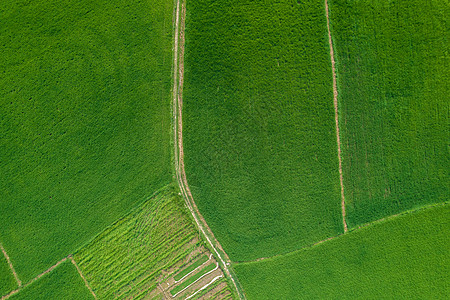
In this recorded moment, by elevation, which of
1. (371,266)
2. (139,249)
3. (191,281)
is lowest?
(371,266)

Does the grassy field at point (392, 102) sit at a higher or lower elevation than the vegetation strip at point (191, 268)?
higher

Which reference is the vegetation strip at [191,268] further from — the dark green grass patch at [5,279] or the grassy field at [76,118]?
the dark green grass patch at [5,279]

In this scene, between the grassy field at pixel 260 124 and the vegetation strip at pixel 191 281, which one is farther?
the vegetation strip at pixel 191 281

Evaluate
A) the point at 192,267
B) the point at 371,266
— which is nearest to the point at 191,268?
the point at 192,267

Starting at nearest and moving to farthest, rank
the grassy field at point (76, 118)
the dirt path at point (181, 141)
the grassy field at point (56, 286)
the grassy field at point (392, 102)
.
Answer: the grassy field at point (392, 102)
the grassy field at point (76, 118)
the dirt path at point (181, 141)
the grassy field at point (56, 286)

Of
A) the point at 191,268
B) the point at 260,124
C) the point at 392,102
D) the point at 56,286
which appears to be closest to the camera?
the point at 392,102

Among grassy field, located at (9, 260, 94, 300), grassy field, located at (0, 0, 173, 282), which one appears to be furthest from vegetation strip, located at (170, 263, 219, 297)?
grassy field, located at (9, 260, 94, 300)

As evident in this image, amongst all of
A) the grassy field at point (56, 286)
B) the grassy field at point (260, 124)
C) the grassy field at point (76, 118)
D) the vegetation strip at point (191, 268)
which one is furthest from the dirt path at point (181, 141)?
the grassy field at point (56, 286)

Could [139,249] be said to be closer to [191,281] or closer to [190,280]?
[190,280]
